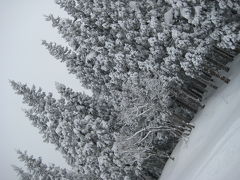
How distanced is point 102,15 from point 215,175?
17.4 m

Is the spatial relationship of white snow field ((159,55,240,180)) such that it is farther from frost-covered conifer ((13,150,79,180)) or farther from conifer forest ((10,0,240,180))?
frost-covered conifer ((13,150,79,180))

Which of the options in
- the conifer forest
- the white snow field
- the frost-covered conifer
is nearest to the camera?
the white snow field

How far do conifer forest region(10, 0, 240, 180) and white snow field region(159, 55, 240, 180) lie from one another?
111cm

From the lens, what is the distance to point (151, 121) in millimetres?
28062

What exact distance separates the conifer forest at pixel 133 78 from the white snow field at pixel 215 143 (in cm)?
111

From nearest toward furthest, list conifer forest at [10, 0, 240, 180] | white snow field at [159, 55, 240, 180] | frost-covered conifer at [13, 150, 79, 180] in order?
white snow field at [159, 55, 240, 180], conifer forest at [10, 0, 240, 180], frost-covered conifer at [13, 150, 79, 180]

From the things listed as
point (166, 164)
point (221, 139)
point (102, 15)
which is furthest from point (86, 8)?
point (221, 139)

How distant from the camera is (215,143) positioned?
20.3 m

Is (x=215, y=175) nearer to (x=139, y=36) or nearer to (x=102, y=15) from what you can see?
(x=139, y=36)

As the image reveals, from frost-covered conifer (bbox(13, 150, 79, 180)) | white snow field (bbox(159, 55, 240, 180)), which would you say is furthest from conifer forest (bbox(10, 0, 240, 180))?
frost-covered conifer (bbox(13, 150, 79, 180))

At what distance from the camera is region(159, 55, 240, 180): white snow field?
58.2ft

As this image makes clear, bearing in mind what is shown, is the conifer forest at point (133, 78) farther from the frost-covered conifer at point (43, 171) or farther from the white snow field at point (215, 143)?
the frost-covered conifer at point (43, 171)

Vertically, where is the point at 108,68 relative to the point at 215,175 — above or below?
above

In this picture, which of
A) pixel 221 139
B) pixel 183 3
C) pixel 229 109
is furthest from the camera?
pixel 183 3
